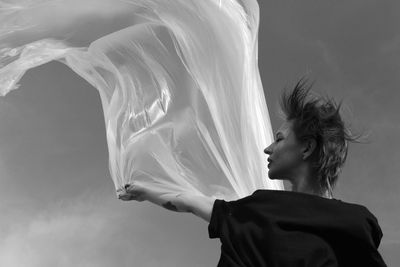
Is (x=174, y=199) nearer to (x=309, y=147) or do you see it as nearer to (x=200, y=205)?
(x=200, y=205)

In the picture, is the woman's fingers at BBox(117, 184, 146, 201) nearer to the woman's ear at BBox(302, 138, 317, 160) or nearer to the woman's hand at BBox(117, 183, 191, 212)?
the woman's hand at BBox(117, 183, 191, 212)

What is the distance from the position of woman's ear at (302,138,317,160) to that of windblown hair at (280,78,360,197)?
0.02m

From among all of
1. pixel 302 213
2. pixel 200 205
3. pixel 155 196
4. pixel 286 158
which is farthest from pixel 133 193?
pixel 302 213

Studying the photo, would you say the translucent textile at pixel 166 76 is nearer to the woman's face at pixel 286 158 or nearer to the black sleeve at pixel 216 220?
the woman's face at pixel 286 158

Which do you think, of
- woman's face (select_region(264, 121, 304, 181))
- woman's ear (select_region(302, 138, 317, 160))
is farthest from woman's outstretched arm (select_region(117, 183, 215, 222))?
woman's ear (select_region(302, 138, 317, 160))

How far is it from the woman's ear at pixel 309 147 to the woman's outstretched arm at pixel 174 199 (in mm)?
575

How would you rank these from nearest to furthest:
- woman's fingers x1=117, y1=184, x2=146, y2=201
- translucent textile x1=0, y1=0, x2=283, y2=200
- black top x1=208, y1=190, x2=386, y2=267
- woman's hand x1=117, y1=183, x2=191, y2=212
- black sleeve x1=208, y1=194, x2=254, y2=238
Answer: black top x1=208, y1=190, x2=386, y2=267, black sleeve x1=208, y1=194, x2=254, y2=238, woman's hand x1=117, y1=183, x2=191, y2=212, woman's fingers x1=117, y1=184, x2=146, y2=201, translucent textile x1=0, y1=0, x2=283, y2=200

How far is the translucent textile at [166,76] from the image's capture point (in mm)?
3641

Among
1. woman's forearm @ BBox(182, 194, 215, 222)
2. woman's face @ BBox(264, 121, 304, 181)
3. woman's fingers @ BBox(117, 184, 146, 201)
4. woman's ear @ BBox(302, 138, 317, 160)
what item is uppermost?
woman's ear @ BBox(302, 138, 317, 160)

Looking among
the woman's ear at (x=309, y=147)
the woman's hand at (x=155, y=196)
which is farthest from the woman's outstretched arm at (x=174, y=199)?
the woman's ear at (x=309, y=147)

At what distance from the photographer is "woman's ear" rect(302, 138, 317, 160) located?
3.07 m

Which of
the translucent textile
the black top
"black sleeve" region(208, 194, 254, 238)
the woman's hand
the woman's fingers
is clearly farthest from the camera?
the translucent textile

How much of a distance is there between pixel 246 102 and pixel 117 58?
40.8 inches

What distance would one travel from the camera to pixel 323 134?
3.07m
